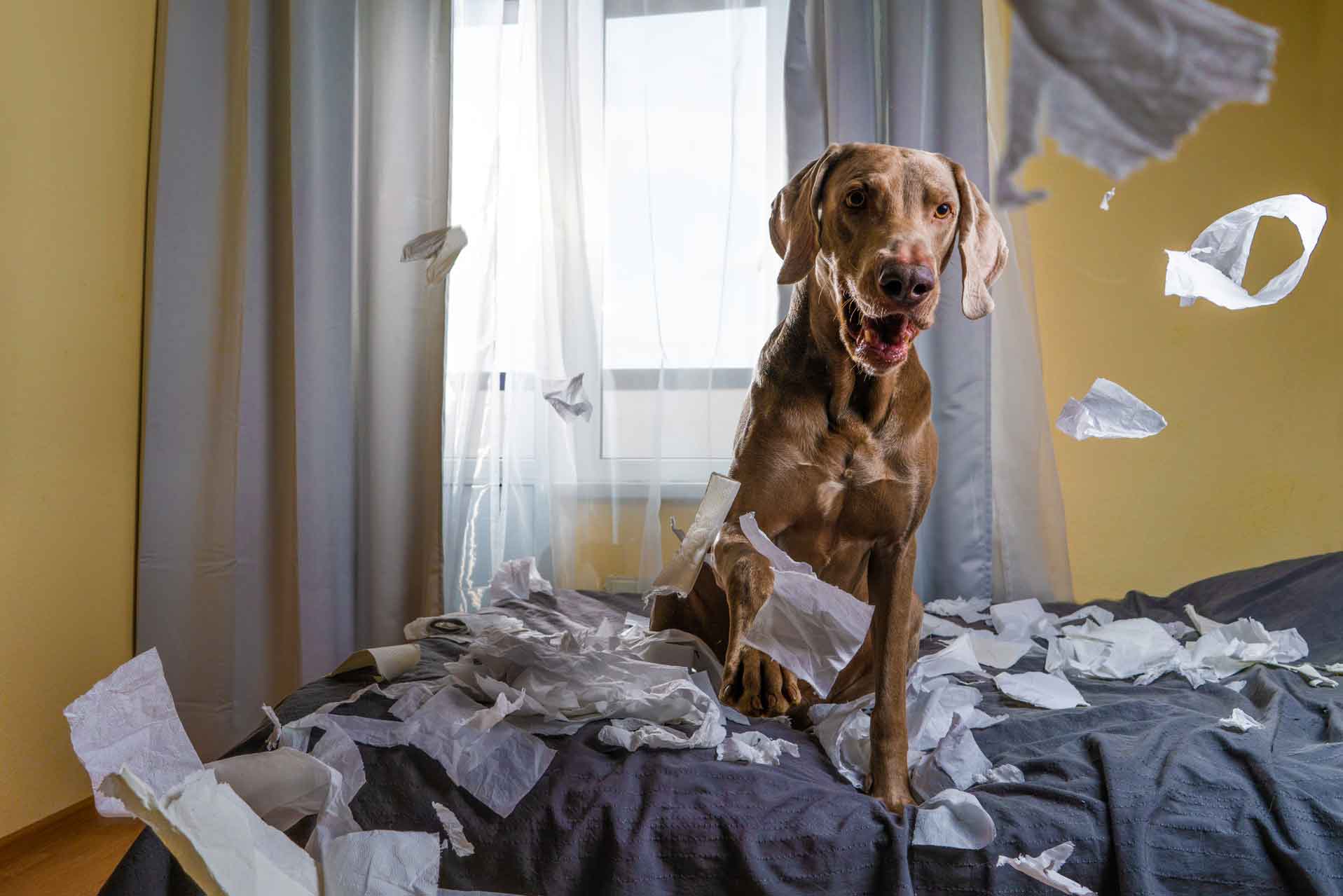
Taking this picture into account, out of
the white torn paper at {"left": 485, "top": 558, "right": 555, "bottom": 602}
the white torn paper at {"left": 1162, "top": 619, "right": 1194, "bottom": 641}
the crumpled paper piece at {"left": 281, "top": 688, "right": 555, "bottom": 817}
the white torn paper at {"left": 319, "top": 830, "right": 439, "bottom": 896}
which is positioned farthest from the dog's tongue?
the white torn paper at {"left": 485, "top": 558, "right": 555, "bottom": 602}

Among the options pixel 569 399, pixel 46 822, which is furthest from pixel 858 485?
pixel 46 822

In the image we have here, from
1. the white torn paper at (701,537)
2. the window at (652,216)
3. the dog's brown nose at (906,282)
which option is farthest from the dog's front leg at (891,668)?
the window at (652,216)

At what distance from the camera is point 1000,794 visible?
100 cm

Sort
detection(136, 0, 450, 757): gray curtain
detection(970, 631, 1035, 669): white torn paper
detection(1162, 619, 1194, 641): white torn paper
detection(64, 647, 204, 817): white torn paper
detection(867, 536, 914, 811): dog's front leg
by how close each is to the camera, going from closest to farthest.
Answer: detection(64, 647, 204, 817): white torn paper
detection(867, 536, 914, 811): dog's front leg
detection(970, 631, 1035, 669): white torn paper
detection(1162, 619, 1194, 641): white torn paper
detection(136, 0, 450, 757): gray curtain

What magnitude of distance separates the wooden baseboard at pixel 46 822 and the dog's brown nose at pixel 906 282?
219 cm

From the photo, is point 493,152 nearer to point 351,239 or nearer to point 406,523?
point 351,239

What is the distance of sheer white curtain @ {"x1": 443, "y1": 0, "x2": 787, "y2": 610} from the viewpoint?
2494 millimetres

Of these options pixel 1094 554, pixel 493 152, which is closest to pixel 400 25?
pixel 493 152

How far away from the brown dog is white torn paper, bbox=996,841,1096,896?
0.56 ft

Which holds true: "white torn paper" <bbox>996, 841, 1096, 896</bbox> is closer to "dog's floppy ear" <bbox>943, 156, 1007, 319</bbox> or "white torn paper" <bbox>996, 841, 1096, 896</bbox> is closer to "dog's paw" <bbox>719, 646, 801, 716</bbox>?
"dog's paw" <bbox>719, 646, 801, 716</bbox>

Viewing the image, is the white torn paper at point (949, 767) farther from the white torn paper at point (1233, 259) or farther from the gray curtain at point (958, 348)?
the gray curtain at point (958, 348)

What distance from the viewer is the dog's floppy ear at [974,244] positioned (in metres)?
1.17

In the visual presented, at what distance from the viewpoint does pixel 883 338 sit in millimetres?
1056

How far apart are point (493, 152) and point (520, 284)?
0.36m
